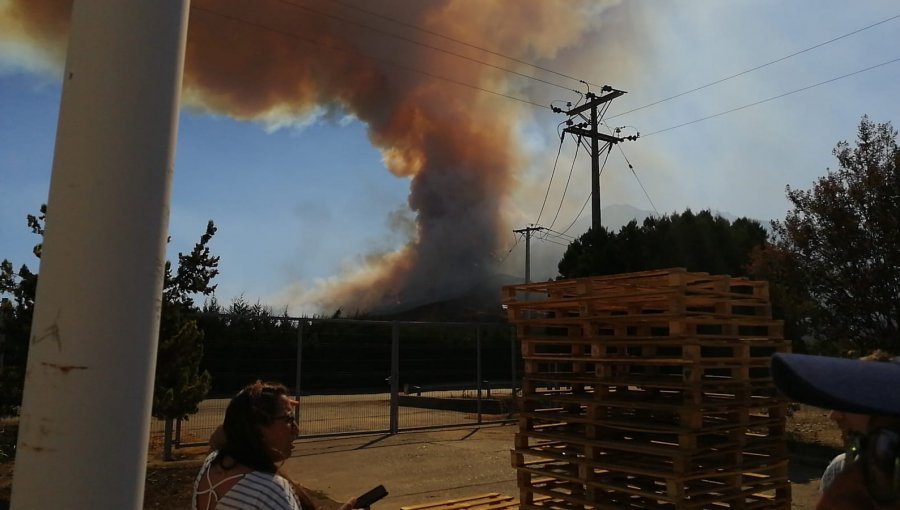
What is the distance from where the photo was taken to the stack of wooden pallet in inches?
183

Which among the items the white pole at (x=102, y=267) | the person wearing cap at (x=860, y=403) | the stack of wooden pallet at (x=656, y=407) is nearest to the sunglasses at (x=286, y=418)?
the white pole at (x=102, y=267)

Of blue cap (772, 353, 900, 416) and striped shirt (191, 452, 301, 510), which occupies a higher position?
blue cap (772, 353, 900, 416)

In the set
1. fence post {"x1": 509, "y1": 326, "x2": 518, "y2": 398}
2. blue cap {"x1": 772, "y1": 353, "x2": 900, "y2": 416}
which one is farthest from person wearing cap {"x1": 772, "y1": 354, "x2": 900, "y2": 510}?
fence post {"x1": 509, "y1": 326, "x2": 518, "y2": 398}

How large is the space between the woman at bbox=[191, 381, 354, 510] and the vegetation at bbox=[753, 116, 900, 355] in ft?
39.7

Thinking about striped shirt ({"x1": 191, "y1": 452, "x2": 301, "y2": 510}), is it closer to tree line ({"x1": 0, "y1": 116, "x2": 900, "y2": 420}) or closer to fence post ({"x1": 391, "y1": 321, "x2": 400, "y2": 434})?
tree line ({"x1": 0, "y1": 116, "x2": 900, "y2": 420})

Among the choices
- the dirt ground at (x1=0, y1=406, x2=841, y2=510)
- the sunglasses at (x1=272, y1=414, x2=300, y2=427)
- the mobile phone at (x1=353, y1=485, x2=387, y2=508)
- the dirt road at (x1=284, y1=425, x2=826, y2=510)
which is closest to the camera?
the sunglasses at (x1=272, y1=414, x2=300, y2=427)

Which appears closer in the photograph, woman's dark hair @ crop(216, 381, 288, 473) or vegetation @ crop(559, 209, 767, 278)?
woman's dark hair @ crop(216, 381, 288, 473)

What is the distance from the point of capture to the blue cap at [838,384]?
1.21 meters

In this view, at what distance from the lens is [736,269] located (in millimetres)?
22328

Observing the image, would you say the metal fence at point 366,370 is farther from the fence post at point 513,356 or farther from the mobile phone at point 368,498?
the mobile phone at point 368,498

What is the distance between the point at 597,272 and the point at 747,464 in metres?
18.3

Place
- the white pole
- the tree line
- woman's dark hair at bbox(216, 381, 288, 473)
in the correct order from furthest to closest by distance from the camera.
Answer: the tree line
woman's dark hair at bbox(216, 381, 288, 473)
the white pole

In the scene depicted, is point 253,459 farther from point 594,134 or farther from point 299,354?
point 594,134

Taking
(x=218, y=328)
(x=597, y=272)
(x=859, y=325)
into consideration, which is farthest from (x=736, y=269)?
(x=218, y=328)
